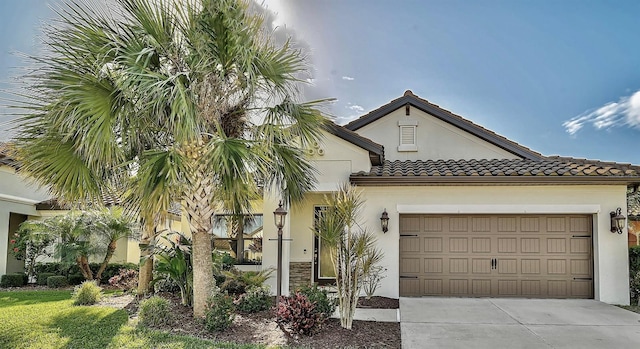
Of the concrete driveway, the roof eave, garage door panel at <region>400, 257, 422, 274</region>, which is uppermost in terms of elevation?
the roof eave

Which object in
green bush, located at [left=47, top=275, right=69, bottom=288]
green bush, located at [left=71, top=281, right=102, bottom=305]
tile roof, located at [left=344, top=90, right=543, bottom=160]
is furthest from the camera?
tile roof, located at [left=344, top=90, right=543, bottom=160]

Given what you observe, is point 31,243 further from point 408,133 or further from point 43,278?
point 408,133

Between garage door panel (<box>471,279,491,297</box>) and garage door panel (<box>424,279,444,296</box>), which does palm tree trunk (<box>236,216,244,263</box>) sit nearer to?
garage door panel (<box>424,279,444,296</box>)

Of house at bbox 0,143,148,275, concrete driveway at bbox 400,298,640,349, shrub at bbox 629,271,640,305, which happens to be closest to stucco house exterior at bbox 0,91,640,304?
shrub at bbox 629,271,640,305

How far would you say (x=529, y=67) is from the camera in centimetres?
1526

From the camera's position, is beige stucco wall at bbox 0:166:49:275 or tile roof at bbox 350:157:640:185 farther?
beige stucco wall at bbox 0:166:49:275

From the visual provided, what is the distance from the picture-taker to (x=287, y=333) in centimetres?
884

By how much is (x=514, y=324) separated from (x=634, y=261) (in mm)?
5508

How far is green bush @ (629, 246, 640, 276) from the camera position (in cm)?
1213

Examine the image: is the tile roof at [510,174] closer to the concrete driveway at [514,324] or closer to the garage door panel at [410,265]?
the garage door panel at [410,265]

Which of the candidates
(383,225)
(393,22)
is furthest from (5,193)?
(393,22)

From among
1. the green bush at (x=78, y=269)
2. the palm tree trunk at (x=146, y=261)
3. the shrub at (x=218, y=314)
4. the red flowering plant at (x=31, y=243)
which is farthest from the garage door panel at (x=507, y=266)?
the red flowering plant at (x=31, y=243)

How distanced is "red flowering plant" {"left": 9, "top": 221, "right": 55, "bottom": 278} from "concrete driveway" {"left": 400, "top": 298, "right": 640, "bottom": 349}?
485 inches

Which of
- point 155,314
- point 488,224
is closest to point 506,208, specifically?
point 488,224
